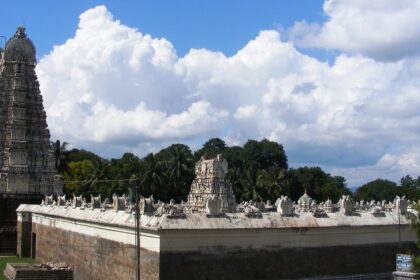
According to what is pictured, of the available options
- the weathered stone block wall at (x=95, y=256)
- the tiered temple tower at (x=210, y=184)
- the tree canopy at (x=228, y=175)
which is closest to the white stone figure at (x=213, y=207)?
the weathered stone block wall at (x=95, y=256)

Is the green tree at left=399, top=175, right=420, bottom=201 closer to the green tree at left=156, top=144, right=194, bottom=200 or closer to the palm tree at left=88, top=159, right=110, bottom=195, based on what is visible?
the green tree at left=156, top=144, right=194, bottom=200

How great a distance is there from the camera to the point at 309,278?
83.7 ft

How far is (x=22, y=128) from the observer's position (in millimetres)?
57250

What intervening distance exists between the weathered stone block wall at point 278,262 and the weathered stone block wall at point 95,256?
947mm

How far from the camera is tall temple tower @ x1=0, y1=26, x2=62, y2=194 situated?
2226 inches

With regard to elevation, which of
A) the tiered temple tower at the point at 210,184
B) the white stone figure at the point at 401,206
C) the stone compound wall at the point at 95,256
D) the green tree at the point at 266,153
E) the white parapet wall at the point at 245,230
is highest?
the green tree at the point at 266,153

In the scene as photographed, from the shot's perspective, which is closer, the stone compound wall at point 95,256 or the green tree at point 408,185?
the stone compound wall at point 95,256

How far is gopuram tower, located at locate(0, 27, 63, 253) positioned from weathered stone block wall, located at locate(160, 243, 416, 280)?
35826 mm

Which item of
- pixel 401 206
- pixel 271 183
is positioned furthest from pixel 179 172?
pixel 401 206

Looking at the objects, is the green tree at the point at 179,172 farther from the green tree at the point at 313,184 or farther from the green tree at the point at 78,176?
the green tree at the point at 313,184

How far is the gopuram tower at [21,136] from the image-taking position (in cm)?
5594

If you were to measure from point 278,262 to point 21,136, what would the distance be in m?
39.0

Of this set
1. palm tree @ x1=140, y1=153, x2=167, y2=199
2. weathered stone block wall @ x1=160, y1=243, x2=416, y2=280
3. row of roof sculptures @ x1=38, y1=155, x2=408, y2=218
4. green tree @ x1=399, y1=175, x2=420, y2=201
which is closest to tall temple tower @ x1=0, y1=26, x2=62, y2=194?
row of roof sculptures @ x1=38, y1=155, x2=408, y2=218

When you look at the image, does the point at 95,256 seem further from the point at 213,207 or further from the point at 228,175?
the point at 228,175
